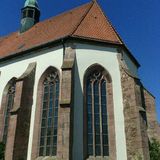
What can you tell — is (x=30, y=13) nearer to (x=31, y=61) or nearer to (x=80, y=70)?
(x=31, y=61)

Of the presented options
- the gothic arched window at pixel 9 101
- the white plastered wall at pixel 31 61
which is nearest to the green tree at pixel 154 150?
the white plastered wall at pixel 31 61

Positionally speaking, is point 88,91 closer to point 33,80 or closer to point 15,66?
point 33,80

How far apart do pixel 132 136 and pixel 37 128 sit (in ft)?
17.1

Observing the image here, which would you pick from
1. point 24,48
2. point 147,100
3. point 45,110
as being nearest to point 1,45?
point 24,48

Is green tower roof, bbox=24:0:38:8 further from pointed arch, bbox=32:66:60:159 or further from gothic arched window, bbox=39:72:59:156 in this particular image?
gothic arched window, bbox=39:72:59:156

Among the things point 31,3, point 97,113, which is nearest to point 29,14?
A: point 31,3

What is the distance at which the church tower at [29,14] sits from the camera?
23.8m

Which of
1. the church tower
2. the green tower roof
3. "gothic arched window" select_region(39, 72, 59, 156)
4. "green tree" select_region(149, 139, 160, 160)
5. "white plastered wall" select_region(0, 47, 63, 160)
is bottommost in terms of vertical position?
"green tree" select_region(149, 139, 160, 160)

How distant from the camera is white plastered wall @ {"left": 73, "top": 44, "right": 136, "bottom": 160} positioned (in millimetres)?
13508

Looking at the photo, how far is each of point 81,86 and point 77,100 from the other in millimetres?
925

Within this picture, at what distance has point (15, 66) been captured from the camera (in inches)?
696

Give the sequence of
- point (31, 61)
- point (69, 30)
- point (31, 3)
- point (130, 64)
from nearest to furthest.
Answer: point (31, 61) → point (69, 30) → point (130, 64) → point (31, 3)

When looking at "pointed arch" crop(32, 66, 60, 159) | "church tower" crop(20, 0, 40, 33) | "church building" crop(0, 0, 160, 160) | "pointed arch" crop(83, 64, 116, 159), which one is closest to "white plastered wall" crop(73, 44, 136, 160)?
"church building" crop(0, 0, 160, 160)

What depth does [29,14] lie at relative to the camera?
82.4 ft
